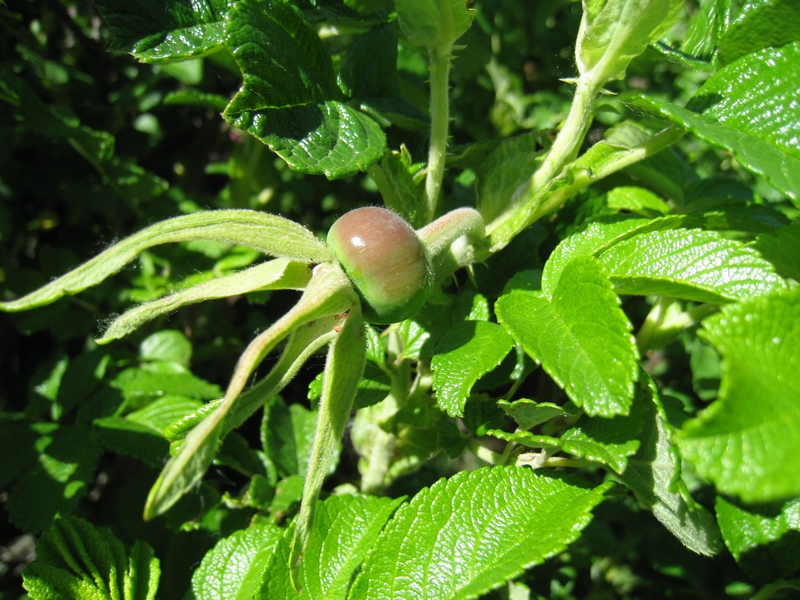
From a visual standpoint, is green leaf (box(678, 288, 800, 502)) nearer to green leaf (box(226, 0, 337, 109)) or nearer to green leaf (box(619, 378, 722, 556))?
green leaf (box(619, 378, 722, 556))

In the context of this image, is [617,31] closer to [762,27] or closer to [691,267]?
[762,27]

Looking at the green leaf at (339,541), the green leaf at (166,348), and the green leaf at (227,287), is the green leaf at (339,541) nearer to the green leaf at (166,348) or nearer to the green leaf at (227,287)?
the green leaf at (227,287)

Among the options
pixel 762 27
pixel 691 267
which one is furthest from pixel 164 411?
pixel 762 27

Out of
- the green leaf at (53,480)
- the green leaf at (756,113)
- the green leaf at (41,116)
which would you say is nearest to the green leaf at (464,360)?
the green leaf at (756,113)

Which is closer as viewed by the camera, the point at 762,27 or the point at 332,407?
the point at 332,407

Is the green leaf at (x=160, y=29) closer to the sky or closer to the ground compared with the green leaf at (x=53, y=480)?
closer to the sky
